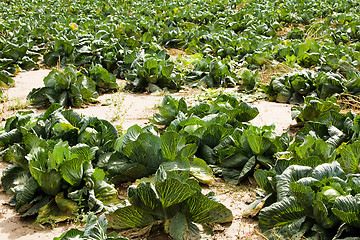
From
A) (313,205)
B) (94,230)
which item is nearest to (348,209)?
(313,205)

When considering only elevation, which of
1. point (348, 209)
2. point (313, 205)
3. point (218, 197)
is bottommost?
point (218, 197)

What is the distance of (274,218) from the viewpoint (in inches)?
113

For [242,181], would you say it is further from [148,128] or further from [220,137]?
[148,128]

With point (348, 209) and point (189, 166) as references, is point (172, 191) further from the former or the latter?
point (348, 209)

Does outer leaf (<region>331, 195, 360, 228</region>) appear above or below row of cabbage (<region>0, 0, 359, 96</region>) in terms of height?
above

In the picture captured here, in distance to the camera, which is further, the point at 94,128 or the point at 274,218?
the point at 94,128

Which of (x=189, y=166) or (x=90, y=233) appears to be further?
(x=189, y=166)

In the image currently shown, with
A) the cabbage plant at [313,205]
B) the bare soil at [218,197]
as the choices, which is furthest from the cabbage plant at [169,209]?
the cabbage plant at [313,205]

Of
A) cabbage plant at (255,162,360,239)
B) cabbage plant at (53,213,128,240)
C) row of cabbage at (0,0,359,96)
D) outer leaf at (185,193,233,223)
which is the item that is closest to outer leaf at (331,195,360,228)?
cabbage plant at (255,162,360,239)

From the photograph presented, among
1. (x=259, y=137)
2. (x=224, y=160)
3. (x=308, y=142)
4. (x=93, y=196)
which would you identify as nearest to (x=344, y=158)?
(x=308, y=142)

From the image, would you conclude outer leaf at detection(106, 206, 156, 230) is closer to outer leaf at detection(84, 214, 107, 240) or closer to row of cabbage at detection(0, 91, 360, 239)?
row of cabbage at detection(0, 91, 360, 239)

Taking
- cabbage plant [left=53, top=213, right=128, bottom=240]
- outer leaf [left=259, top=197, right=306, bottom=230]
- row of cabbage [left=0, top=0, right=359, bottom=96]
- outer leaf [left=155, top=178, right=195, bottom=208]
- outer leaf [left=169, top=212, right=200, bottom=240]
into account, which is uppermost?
cabbage plant [left=53, top=213, right=128, bottom=240]

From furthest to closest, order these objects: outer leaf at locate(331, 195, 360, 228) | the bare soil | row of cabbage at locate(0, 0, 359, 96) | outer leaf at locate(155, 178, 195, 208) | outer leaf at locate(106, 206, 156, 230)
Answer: row of cabbage at locate(0, 0, 359, 96) < the bare soil < outer leaf at locate(106, 206, 156, 230) < outer leaf at locate(155, 178, 195, 208) < outer leaf at locate(331, 195, 360, 228)

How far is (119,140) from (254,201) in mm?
1298
